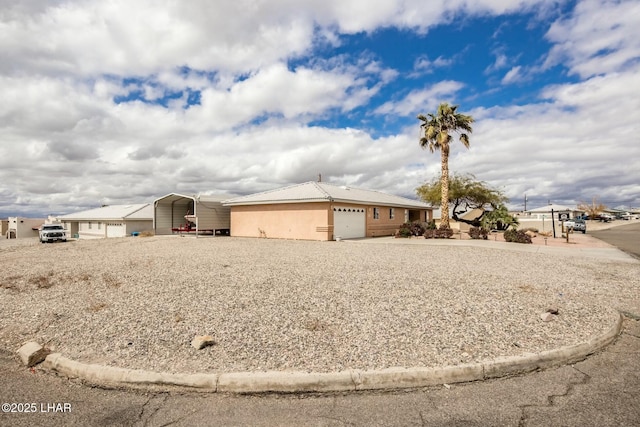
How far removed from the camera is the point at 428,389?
397 centimetres

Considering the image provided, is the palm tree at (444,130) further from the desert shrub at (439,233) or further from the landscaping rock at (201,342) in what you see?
the landscaping rock at (201,342)

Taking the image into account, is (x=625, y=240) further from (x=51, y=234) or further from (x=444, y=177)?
(x=51, y=234)

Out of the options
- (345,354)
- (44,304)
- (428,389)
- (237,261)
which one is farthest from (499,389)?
(237,261)

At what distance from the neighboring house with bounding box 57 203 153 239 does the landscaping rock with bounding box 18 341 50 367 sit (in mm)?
38888

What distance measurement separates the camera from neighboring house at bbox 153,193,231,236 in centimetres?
2864

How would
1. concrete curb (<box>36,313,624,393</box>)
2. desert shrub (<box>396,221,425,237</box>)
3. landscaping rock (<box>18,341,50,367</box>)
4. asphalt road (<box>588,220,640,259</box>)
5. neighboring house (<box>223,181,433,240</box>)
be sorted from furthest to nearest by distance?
desert shrub (<box>396,221,425,237</box>) → neighboring house (<box>223,181,433,240</box>) → asphalt road (<box>588,220,640,259</box>) → landscaping rock (<box>18,341,50,367</box>) → concrete curb (<box>36,313,624,393</box>)

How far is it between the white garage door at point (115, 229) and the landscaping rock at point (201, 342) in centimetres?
4129

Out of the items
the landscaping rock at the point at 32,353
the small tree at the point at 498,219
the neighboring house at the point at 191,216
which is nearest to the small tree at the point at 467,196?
the small tree at the point at 498,219

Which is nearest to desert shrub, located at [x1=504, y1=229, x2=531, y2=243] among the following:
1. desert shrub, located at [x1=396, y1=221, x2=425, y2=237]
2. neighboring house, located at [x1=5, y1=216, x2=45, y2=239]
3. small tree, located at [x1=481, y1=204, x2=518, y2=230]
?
desert shrub, located at [x1=396, y1=221, x2=425, y2=237]

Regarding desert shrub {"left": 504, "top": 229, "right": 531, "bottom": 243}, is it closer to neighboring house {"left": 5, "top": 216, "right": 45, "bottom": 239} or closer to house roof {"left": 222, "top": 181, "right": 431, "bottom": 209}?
house roof {"left": 222, "top": 181, "right": 431, "bottom": 209}

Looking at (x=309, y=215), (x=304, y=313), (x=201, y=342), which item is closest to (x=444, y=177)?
(x=309, y=215)

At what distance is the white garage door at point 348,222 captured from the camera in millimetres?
24152

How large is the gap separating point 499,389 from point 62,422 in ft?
15.1

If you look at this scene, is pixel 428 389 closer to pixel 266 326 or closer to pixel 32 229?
pixel 266 326
